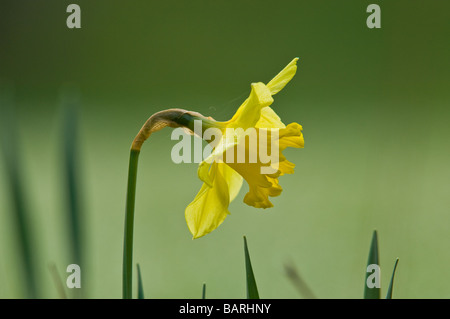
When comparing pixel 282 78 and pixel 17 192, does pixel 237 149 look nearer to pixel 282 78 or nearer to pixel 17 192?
pixel 282 78

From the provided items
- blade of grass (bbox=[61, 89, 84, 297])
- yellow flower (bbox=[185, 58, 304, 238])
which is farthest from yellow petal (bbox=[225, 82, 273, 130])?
blade of grass (bbox=[61, 89, 84, 297])

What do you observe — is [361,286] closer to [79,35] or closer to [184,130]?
[184,130]

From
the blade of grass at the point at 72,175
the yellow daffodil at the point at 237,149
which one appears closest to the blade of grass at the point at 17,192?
the blade of grass at the point at 72,175

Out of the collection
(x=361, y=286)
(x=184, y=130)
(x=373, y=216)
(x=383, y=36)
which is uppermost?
(x=383, y=36)

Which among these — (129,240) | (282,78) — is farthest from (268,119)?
(129,240)

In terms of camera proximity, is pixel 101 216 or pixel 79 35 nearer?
pixel 101 216

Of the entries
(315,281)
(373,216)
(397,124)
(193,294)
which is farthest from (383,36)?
(193,294)
